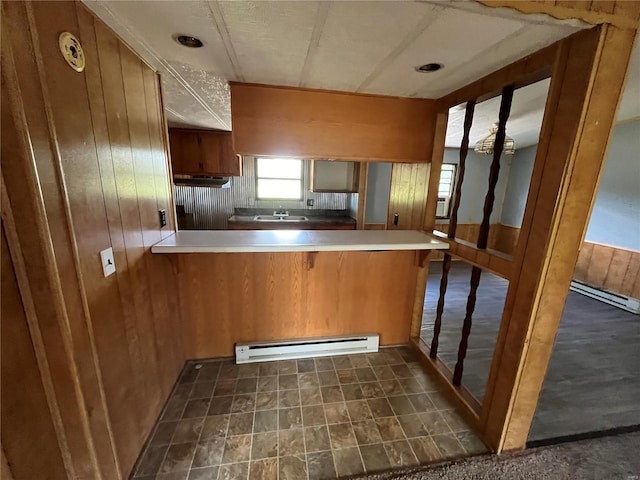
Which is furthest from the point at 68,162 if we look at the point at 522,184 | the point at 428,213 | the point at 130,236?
the point at 522,184

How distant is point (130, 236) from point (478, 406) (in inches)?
87.0

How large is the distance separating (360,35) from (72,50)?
1070 mm

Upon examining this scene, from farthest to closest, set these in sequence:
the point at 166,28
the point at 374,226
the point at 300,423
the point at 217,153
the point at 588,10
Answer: the point at 374,226 < the point at 217,153 < the point at 300,423 < the point at 166,28 < the point at 588,10

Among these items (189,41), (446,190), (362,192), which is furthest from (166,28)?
(446,190)

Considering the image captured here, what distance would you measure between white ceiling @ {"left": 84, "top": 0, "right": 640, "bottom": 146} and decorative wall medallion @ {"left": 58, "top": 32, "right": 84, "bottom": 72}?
17cm

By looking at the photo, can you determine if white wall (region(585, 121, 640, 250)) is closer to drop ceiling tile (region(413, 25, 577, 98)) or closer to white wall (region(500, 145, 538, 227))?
white wall (region(500, 145, 538, 227))

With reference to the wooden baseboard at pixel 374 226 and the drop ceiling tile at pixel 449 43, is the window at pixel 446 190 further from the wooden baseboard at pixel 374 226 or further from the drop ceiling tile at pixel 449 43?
the drop ceiling tile at pixel 449 43

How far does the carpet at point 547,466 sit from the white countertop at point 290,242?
1.20m

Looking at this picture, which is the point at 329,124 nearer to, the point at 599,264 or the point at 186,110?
the point at 186,110

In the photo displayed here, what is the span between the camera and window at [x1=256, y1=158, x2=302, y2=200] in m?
4.90

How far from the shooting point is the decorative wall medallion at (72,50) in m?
0.88

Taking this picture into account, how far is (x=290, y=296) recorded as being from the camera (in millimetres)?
2123

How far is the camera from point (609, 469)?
4.50 feet

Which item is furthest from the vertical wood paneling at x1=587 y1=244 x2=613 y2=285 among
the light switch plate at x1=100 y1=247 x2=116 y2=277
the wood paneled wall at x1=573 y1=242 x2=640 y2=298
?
the light switch plate at x1=100 y1=247 x2=116 y2=277
